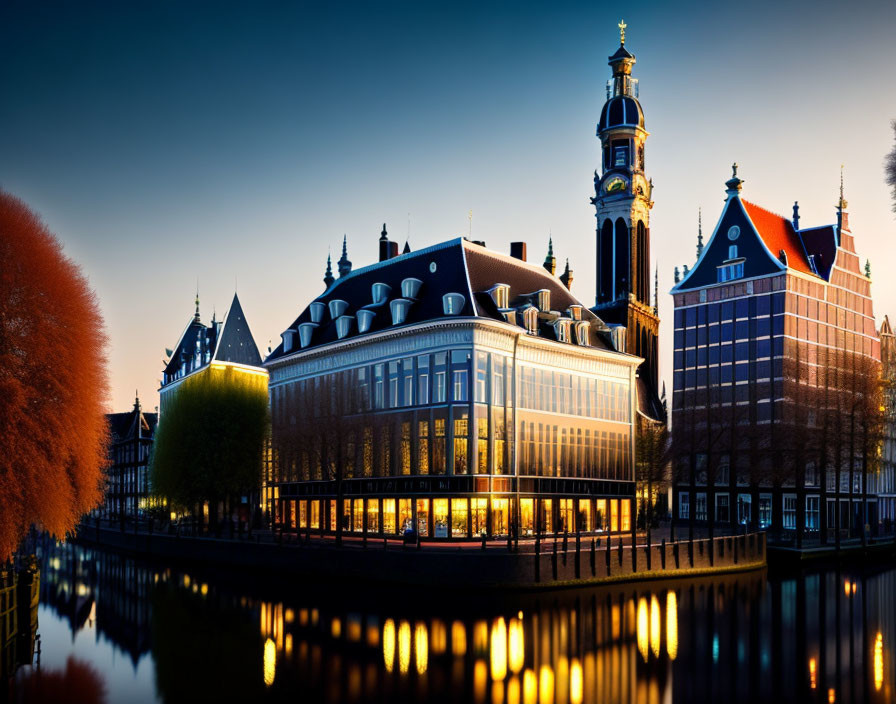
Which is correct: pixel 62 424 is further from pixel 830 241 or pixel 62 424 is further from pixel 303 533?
pixel 830 241

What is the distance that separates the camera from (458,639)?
123 ft

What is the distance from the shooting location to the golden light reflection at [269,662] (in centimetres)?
3162

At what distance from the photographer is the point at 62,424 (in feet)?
119

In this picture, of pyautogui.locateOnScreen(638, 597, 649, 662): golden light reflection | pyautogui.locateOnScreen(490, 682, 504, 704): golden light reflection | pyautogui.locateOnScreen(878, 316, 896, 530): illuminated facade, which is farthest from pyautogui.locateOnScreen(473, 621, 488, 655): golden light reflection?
pyautogui.locateOnScreen(878, 316, 896, 530): illuminated facade

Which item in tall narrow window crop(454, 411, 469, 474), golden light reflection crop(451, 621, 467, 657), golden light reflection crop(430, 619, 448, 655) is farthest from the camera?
tall narrow window crop(454, 411, 469, 474)

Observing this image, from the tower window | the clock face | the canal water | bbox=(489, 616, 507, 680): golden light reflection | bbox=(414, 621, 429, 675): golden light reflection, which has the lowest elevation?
the canal water

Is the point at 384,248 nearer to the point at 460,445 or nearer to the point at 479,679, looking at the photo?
the point at 460,445

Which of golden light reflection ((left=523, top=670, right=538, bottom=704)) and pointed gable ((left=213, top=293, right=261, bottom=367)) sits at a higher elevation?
pointed gable ((left=213, top=293, right=261, bottom=367))

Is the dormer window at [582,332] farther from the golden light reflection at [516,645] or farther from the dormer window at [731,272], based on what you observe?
the golden light reflection at [516,645]

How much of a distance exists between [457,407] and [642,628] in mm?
24101

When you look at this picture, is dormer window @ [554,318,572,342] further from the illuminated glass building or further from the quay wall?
the illuminated glass building

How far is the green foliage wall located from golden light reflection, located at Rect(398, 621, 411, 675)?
38736 millimetres

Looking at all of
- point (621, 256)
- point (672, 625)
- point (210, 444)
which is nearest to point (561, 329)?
point (210, 444)

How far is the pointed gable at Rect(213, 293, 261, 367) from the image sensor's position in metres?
102
